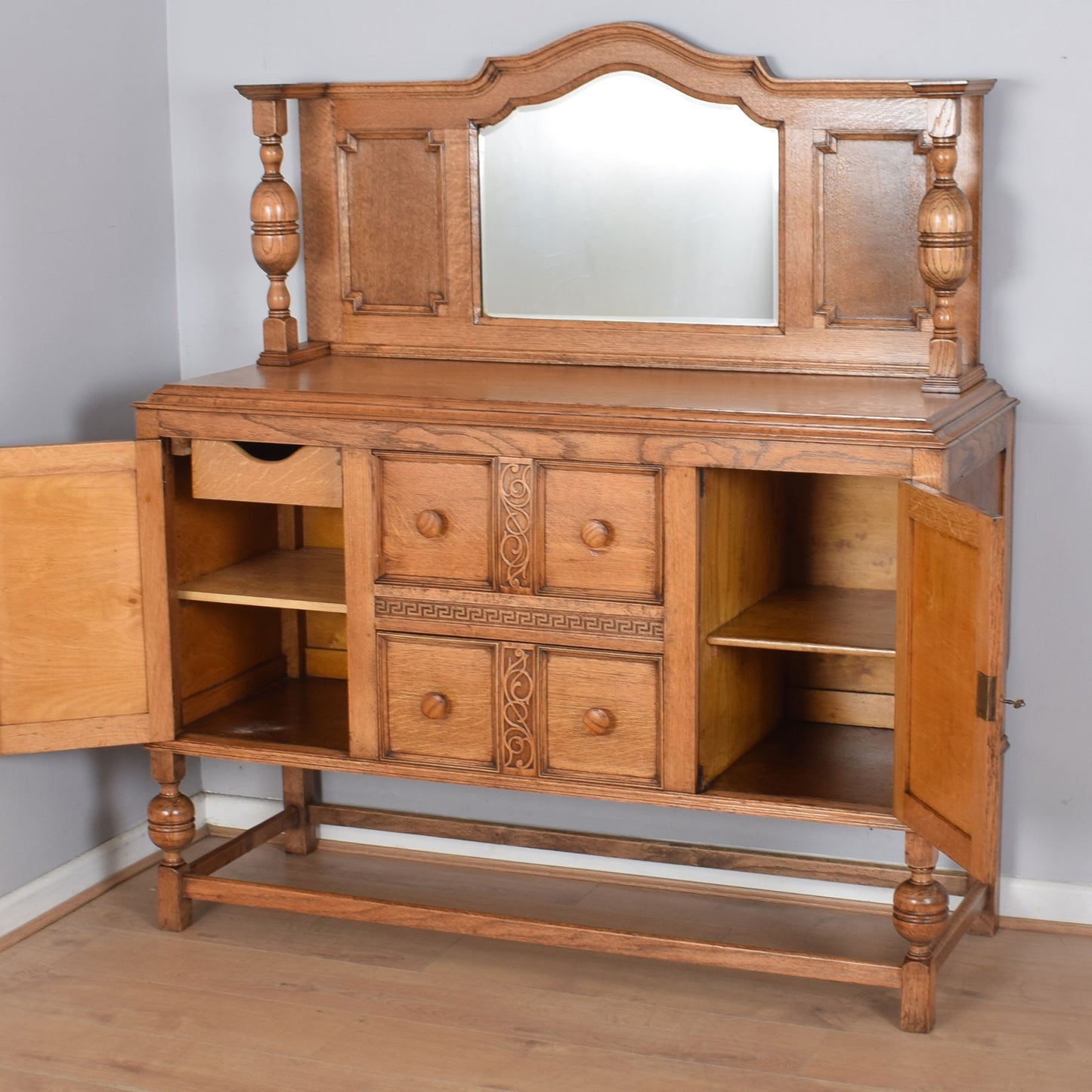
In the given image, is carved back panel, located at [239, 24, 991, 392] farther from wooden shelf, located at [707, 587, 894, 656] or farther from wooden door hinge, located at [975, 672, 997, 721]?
wooden door hinge, located at [975, 672, 997, 721]

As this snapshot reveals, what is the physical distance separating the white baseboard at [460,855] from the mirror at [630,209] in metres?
1.18

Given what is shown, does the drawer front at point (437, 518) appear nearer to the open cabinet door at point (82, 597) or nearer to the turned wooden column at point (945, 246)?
the open cabinet door at point (82, 597)

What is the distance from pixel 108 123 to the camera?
3.38 metres

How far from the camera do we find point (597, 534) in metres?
2.71

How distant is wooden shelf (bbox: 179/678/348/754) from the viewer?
308 centimetres

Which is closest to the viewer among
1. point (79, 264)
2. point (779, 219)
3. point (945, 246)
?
point (945, 246)

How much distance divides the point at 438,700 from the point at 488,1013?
0.58 meters

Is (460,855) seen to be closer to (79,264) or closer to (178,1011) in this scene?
(178,1011)

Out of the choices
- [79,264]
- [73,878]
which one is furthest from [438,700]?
[79,264]

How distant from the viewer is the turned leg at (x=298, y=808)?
3.60 m

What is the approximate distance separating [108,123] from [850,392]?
1688mm

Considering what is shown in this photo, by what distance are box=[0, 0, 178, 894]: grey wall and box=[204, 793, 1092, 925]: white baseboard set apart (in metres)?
0.25

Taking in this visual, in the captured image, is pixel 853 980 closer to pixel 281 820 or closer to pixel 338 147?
pixel 281 820

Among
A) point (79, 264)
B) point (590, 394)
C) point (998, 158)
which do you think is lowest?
point (590, 394)
